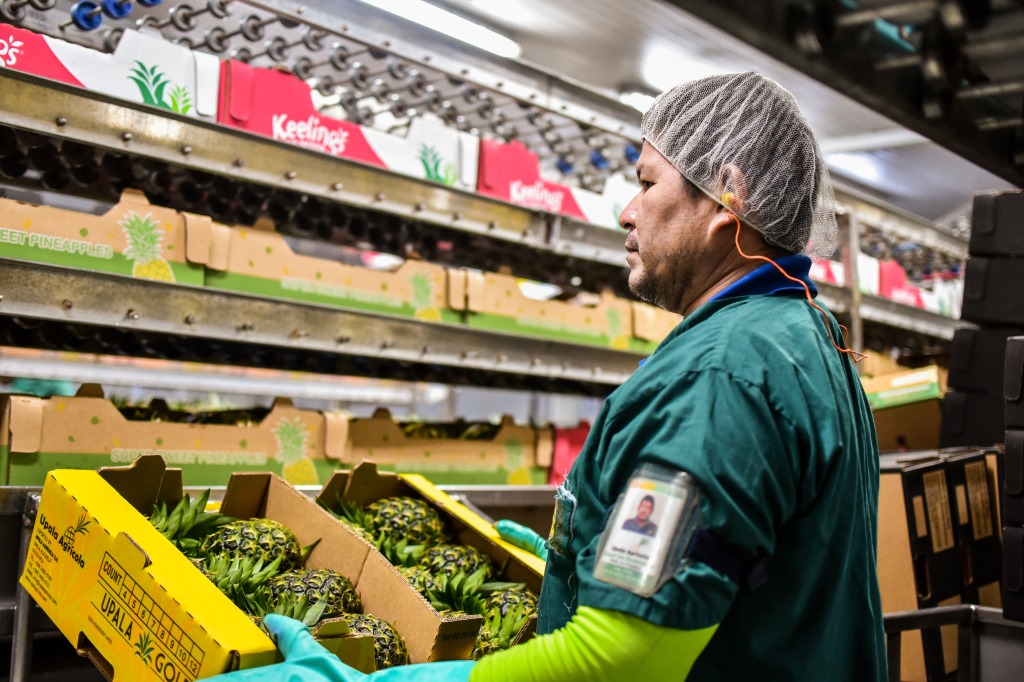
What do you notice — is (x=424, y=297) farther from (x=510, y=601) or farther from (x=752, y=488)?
(x=752, y=488)

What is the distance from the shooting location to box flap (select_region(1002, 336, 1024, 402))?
2.49 m

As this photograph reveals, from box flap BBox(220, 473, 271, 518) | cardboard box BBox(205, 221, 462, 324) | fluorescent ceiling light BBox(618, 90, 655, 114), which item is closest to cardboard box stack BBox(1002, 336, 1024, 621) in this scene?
cardboard box BBox(205, 221, 462, 324)

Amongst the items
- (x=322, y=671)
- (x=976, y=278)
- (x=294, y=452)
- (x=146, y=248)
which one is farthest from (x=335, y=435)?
(x=976, y=278)

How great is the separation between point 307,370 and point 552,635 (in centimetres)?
241

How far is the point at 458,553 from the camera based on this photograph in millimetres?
2121

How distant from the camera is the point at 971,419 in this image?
377cm

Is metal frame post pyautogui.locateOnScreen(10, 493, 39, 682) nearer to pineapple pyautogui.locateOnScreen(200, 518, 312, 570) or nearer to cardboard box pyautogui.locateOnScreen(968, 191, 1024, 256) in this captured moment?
pineapple pyautogui.locateOnScreen(200, 518, 312, 570)

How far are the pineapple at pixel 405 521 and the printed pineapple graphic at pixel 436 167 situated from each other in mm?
1265

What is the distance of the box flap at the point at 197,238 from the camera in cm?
256

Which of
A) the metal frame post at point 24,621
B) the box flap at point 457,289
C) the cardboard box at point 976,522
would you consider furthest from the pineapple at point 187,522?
the cardboard box at point 976,522

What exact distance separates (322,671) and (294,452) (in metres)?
1.47

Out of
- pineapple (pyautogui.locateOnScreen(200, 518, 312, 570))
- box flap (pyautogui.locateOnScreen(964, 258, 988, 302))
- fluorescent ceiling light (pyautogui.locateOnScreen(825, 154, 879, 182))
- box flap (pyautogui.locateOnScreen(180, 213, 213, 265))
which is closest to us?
pineapple (pyautogui.locateOnScreen(200, 518, 312, 570))

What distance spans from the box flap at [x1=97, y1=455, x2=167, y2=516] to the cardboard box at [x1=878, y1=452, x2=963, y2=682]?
2.07m

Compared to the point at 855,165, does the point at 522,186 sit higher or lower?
lower
